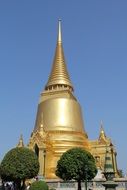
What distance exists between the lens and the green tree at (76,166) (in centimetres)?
3525

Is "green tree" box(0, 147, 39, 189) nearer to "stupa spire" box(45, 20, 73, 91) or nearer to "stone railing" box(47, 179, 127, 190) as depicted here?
"stone railing" box(47, 179, 127, 190)

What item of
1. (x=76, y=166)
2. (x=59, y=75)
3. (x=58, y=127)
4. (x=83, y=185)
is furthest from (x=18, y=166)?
(x=59, y=75)

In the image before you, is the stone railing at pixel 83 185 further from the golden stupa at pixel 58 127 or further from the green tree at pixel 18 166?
the golden stupa at pixel 58 127

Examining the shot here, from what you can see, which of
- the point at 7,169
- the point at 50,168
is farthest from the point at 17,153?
the point at 50,168

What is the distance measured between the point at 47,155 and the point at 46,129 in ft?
18.2

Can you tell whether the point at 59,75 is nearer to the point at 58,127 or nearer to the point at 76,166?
the point at 58,127

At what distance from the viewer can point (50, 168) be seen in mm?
48875

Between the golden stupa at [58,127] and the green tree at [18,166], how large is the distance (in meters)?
12.2

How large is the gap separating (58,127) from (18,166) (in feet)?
65.9

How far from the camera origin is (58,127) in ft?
176

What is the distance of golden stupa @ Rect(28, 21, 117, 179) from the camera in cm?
4984

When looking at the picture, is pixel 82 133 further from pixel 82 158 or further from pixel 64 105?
pixel 82 158

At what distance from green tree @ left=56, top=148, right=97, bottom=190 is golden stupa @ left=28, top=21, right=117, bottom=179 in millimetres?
11265

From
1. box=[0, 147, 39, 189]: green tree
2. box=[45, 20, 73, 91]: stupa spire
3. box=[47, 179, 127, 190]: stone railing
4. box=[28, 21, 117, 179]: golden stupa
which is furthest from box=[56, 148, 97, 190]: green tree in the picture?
box=[45, 20, 73, 91]: stupa spire
